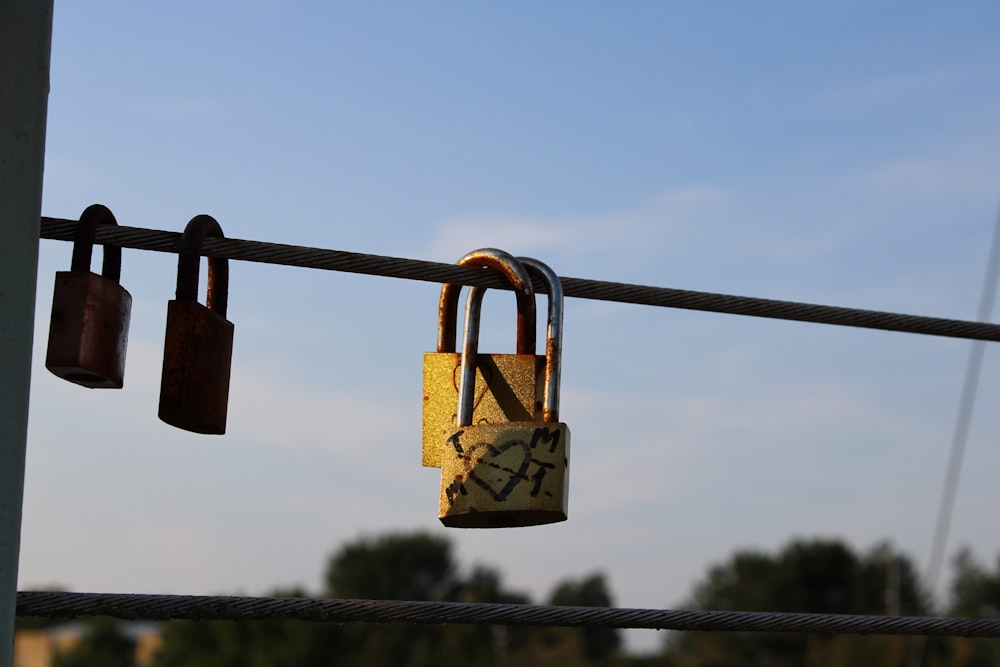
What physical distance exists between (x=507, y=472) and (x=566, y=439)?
116 mm

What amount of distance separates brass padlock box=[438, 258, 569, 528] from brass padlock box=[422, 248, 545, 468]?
100mm

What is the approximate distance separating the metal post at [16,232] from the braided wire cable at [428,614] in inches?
8.2

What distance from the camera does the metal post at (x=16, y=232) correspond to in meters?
1.52

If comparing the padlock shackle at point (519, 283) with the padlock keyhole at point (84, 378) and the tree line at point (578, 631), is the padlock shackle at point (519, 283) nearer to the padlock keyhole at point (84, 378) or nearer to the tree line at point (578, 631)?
the padlock keyhole at point (84, 378)

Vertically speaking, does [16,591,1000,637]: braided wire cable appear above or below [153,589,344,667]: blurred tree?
above

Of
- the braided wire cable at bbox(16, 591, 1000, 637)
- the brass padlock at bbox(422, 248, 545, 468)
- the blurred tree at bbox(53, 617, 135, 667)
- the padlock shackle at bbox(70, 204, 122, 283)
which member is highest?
the padlock shackle at bbox(70, 204, 122, 283)

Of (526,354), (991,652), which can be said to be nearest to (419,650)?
(991,652)

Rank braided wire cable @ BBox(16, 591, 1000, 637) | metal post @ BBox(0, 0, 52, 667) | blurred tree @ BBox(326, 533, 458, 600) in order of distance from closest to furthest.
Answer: metal post @ BBox(0, 0, 52, 667)
braided wire cable @ BBox(16, 591, 1000, 637)
blurred tree @ BBox(326, 533, 458, 600)

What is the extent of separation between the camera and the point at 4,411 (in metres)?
1.52

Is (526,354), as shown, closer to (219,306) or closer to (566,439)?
(566,439)

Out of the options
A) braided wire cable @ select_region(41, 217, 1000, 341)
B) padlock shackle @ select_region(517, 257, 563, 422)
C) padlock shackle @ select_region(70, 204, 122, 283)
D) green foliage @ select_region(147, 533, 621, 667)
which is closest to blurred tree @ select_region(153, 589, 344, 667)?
green foliage @ select_region(147, 533, 621, 667)

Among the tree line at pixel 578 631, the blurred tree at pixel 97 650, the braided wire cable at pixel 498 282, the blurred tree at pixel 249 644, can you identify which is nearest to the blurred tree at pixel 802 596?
the tree line at pixel 578 631

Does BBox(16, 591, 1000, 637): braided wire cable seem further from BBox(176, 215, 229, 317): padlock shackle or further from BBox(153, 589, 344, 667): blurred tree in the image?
BBox(153, 589, 344, 667): blurred tree

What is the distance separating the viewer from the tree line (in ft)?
189
